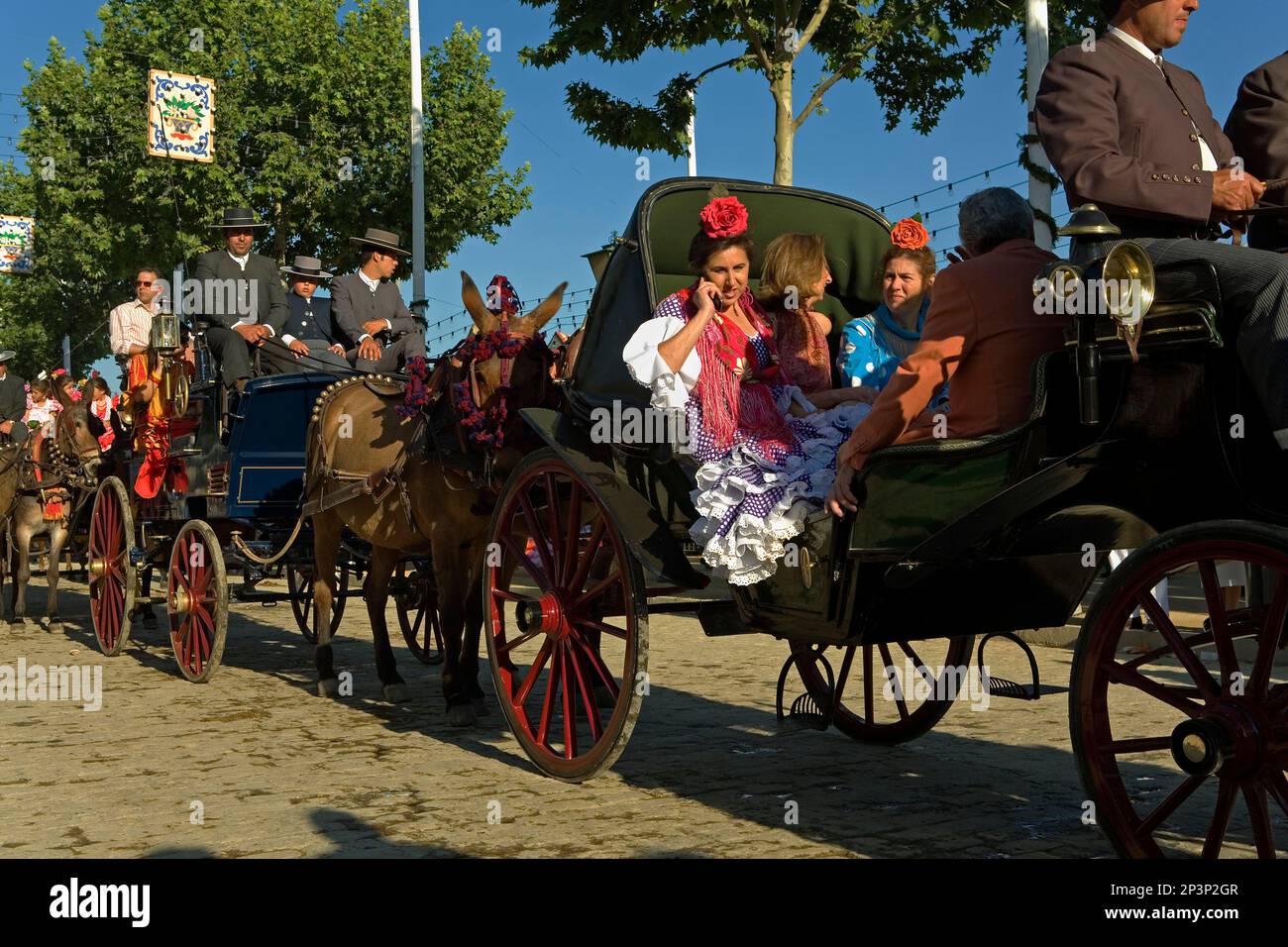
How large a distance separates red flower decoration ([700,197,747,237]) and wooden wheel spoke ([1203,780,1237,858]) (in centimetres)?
263

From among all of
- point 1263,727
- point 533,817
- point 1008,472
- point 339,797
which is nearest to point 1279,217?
point 1008,472

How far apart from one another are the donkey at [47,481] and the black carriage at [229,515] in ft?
8.98

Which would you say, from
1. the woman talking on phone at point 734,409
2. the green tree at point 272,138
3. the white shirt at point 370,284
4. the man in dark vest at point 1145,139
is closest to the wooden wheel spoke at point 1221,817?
the man in dark vest at point 1145,139

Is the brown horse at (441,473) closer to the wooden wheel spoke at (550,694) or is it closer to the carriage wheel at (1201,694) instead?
the wooden wheel spoke at (550,694)

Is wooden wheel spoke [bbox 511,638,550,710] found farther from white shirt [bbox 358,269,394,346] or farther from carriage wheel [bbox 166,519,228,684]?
white shirt [bbox 358,269,394,346]

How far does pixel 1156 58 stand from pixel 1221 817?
2210 mm

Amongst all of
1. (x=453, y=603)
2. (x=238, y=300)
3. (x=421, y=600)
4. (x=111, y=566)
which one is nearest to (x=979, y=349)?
(x=453, y=603)

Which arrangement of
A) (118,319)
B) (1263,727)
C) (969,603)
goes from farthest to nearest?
(118,319) → (969,603) → (1263,727)

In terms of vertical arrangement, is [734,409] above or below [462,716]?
above

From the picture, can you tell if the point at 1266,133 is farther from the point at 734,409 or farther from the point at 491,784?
the point at 491,784

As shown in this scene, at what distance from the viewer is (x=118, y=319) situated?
39.5 feet

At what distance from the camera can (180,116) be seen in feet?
88.1
